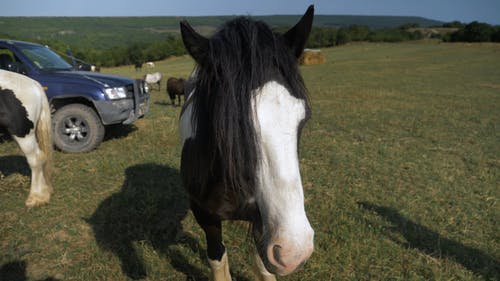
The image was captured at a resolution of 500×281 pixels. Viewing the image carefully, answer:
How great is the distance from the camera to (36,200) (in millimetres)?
4039

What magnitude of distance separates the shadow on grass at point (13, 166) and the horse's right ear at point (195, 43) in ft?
16.3

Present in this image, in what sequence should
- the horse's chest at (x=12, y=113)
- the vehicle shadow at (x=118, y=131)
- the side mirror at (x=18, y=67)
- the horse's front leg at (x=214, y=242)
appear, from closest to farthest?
the horse's front leg at (x=214, y=242) → the horse's chest at (x=12, y=113) → the side mirror at (x=18, y=67) → the vehicle shadow at (x=118, y=131)

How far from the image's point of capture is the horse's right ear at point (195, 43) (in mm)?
1405

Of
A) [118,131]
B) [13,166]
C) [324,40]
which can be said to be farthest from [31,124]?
[324,40]

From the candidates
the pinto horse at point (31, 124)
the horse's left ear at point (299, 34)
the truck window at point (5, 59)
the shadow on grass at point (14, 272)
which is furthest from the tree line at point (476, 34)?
the shadow on grass at point (14, 272)

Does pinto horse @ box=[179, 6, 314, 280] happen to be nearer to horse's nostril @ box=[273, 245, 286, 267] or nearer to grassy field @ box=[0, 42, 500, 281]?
horse's nostril @ box=[273, 245, 286, 267]

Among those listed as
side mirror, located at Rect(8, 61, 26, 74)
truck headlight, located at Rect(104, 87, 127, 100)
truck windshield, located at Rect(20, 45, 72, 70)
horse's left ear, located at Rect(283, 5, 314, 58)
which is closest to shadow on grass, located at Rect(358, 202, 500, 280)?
horse's left ear, located at Rect(283, 5, 314, 58)

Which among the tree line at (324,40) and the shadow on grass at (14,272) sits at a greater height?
the tree line at (324,40)

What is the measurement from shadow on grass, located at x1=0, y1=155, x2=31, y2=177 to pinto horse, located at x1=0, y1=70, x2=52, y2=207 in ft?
3.91

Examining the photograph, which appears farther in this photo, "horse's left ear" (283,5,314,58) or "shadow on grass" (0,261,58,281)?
"shadow on grass" (0,261,58,281)

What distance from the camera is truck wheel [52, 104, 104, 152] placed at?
5875 millimetres

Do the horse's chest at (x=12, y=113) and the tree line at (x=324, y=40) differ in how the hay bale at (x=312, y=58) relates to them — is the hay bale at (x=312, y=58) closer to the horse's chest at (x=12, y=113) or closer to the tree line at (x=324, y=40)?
the tree line at (x=324, y=40)

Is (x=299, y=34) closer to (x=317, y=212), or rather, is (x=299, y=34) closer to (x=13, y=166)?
(x=317, y=212)

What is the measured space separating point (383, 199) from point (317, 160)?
1672 mm
